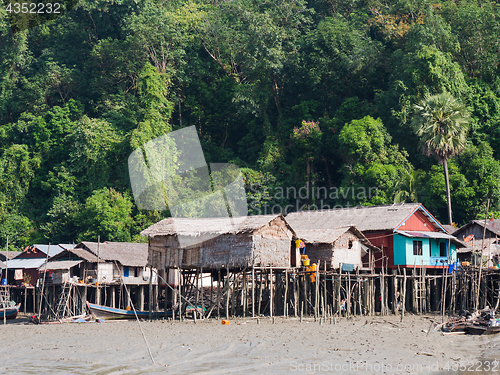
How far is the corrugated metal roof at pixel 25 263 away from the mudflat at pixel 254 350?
51.0 feet

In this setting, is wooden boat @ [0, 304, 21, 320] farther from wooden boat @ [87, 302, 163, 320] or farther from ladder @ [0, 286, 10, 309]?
wooden boat @ [87, 302, 163, 320]

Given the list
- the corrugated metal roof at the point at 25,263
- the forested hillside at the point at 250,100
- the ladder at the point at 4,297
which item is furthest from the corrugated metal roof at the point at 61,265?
the forested hillside at the point at 250,100

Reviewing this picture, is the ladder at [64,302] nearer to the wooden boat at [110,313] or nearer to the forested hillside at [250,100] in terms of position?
the wooden boat at [110,313]

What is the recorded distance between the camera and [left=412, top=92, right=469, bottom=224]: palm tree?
3919 centimetres

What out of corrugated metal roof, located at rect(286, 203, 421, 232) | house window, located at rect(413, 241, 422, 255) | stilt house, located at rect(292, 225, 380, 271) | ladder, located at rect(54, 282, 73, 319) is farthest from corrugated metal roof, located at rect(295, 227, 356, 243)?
ladder, located at rect(54, 282, 73, 319)

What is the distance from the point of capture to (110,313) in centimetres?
3128

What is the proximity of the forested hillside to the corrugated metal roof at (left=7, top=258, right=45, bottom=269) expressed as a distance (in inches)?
183

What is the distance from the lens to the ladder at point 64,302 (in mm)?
30469

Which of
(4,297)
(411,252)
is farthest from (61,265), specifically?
(411,252)

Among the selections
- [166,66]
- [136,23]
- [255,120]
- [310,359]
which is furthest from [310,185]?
[310,359]

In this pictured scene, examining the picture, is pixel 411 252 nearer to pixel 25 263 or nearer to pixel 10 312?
pixel 10 312

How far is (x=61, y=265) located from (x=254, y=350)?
64.1 ft

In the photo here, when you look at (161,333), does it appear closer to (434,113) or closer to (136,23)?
(434,113)

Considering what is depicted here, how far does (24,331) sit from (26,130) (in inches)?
1171
